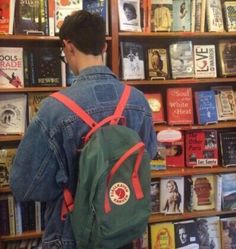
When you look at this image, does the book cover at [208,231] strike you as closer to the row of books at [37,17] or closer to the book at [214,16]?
the book at [214,16]

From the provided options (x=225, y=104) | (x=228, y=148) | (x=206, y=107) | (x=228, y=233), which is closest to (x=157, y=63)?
(x=206, y=107)

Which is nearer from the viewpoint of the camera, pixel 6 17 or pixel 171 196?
pixel 6 17

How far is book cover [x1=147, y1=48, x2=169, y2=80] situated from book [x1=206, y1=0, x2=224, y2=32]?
332 mm

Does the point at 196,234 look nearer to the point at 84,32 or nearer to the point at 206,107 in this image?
the point at 206,107

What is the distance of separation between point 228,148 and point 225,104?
0.29 m

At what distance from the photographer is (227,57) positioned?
2283mm

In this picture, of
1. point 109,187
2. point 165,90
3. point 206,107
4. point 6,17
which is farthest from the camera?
point 165,90

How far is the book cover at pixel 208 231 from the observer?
2.31 meters

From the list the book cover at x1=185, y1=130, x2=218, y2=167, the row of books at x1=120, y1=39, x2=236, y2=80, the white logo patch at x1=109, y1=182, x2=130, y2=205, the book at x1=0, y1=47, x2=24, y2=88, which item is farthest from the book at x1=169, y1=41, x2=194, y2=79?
the white logo patch at x1=109, y1=182, x2=130, y2=205

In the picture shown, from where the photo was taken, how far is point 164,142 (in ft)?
7.48

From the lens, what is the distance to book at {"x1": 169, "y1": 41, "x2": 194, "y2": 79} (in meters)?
2.21

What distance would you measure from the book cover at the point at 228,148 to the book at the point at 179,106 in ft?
0.92

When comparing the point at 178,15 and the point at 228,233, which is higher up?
the point at 178,15

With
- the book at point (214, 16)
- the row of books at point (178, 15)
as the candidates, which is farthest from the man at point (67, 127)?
the book at point (214, 16)
